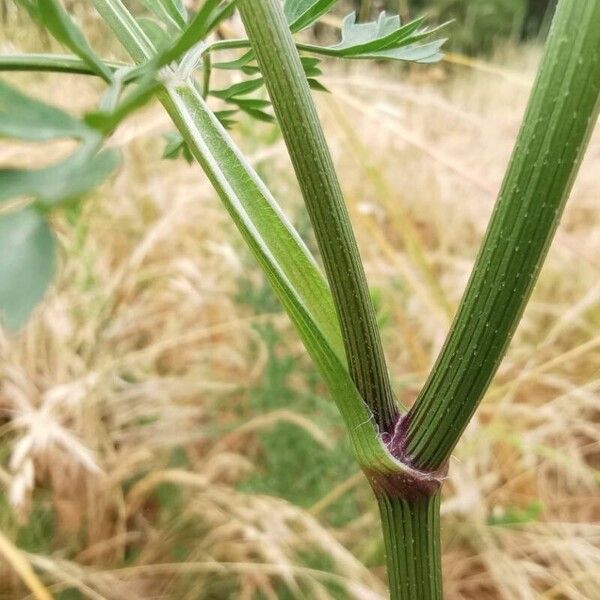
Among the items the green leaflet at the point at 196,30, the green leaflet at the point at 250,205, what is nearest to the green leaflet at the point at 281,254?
the green leaflet at the point at 250,205

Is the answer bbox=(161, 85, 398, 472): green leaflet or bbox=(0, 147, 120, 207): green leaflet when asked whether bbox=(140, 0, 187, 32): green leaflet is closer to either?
bbox=(161, 85, 398, 472): green leaflet

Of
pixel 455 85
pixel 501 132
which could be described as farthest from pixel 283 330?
pixel 455 85

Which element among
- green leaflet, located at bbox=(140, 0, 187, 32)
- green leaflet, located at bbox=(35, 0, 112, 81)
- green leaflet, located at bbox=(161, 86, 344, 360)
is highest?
green leaflet, located at bbox=(140, 0, 187, 32)

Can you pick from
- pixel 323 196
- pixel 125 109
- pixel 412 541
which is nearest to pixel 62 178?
pixel 125 109

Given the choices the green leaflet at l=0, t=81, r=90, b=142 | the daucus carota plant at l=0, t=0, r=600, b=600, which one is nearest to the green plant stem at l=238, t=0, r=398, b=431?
the daucus carota plant at l=0, t=0, r=600, b=600

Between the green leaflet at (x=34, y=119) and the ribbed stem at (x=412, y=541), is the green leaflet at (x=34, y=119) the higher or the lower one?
the higher one

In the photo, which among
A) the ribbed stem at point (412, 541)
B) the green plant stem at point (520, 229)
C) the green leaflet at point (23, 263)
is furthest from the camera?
the ribbed stem at point (412, 541)

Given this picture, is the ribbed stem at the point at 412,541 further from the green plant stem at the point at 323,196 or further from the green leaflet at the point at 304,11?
the green leaflet at the point at 304,11

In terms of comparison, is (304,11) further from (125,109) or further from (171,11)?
(125,109)
